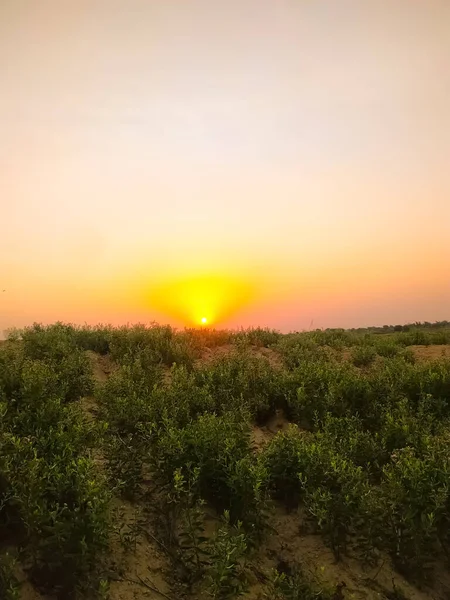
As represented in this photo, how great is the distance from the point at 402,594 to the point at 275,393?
386 centimetres

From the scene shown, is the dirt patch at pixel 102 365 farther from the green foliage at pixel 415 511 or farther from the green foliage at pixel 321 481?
the green foliage at pixel 415 511

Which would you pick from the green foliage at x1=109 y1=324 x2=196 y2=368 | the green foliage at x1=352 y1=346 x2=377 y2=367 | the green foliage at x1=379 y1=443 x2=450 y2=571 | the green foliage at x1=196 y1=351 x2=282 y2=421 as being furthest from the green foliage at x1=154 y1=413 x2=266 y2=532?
the green foliage at x1=352 y1=346 x2=377 y2=367

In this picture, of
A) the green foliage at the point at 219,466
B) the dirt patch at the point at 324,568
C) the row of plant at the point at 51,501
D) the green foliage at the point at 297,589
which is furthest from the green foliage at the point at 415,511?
the row of plant at the point at 51,501

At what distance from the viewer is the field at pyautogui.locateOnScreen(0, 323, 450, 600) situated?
405cm

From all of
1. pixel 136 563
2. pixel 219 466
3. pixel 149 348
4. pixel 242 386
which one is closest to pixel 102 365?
pixel 149 348

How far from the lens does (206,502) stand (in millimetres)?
5016

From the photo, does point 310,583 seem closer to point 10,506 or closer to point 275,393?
point 10,506

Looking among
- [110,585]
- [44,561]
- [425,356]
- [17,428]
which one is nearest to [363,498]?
[110,585]

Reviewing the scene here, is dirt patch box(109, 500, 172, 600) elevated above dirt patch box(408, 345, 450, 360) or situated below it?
below

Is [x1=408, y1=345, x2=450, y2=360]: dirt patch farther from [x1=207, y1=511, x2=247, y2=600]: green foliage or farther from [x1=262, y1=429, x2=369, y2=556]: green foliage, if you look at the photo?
Result: [x1=207, y1=511, x2=247, y2=600]: green foliage

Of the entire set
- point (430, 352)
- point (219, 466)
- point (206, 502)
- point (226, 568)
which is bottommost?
point (226, 568)

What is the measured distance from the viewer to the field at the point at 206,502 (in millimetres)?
4047

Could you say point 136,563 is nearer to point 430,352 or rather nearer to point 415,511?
point 415,511

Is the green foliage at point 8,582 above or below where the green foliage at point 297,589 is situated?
above
